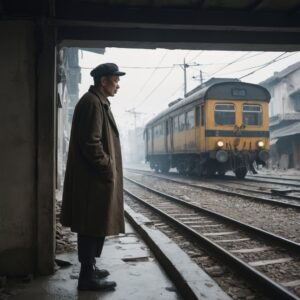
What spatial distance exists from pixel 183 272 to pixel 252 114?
13.6m

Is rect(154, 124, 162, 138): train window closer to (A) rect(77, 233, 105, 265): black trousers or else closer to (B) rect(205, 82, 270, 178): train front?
(B) rect(205, 82, 270, 178): train front

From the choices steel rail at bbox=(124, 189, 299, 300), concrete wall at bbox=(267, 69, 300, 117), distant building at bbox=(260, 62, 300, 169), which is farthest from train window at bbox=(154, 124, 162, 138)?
steel rail at bbox=(124, 189, 299, 300)

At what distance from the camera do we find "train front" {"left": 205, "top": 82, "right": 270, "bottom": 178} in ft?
52.3

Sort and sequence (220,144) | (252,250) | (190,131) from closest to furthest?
(252,250), (220,144), (190,131)

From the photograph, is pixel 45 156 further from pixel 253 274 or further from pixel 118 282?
pixel 253 274

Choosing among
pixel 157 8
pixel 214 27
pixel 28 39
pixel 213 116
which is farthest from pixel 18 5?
pixel 213 116

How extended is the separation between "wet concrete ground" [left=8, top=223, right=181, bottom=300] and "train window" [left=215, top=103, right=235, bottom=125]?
1177cm

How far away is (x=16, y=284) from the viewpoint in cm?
352

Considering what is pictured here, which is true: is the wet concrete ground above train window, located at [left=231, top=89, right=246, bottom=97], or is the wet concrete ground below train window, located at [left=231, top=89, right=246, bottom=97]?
below

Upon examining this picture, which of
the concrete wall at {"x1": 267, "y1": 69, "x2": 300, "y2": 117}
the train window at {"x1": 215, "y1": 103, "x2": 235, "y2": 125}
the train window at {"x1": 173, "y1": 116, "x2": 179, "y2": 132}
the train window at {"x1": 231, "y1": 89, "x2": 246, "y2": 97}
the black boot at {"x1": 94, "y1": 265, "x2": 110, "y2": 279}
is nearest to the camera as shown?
the black boot at {"x1": 94, "y1": 265, "x2": 110, "y2": 279}

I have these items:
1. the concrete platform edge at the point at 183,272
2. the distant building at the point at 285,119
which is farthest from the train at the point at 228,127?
the concrete platform edge at the point at 183,272

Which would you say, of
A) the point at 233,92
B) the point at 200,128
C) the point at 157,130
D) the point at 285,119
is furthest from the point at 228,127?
the point at 285,119

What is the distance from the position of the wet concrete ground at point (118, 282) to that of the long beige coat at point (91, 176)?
20.5 inches

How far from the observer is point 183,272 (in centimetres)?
377
